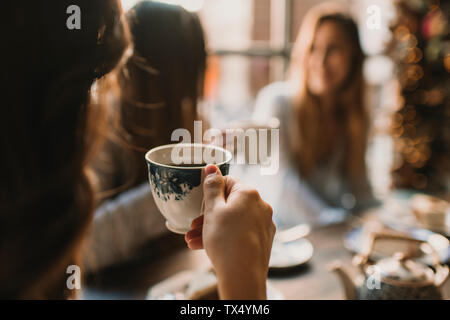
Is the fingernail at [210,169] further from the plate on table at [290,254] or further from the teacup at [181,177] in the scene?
the plate on table at [290,254]

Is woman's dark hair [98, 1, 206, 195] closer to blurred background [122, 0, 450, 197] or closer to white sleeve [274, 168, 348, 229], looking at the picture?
white sleeve [274, 168, 348, 229]

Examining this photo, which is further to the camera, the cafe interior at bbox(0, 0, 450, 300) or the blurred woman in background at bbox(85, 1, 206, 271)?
the blurred woman in background at bbox(85, 1, 206, 271)

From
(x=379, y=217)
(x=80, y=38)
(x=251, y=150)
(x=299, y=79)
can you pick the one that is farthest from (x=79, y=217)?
(x=299, y=79)

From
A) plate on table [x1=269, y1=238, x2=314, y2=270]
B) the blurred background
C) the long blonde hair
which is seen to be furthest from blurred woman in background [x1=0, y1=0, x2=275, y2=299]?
the blurred background

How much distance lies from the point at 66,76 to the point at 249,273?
1.00 ft

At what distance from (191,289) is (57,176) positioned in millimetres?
380

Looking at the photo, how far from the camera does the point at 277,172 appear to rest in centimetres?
179

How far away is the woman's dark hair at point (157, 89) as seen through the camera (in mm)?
949

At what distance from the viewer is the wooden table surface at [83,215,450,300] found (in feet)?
2.84

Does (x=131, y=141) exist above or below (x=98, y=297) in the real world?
above

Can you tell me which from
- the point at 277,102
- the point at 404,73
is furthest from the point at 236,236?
the point at 404,73

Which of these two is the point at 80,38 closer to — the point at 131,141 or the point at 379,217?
the point at 131,141

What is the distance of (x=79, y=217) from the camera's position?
1.63 ft

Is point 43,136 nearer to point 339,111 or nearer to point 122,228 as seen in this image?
point 122,228
